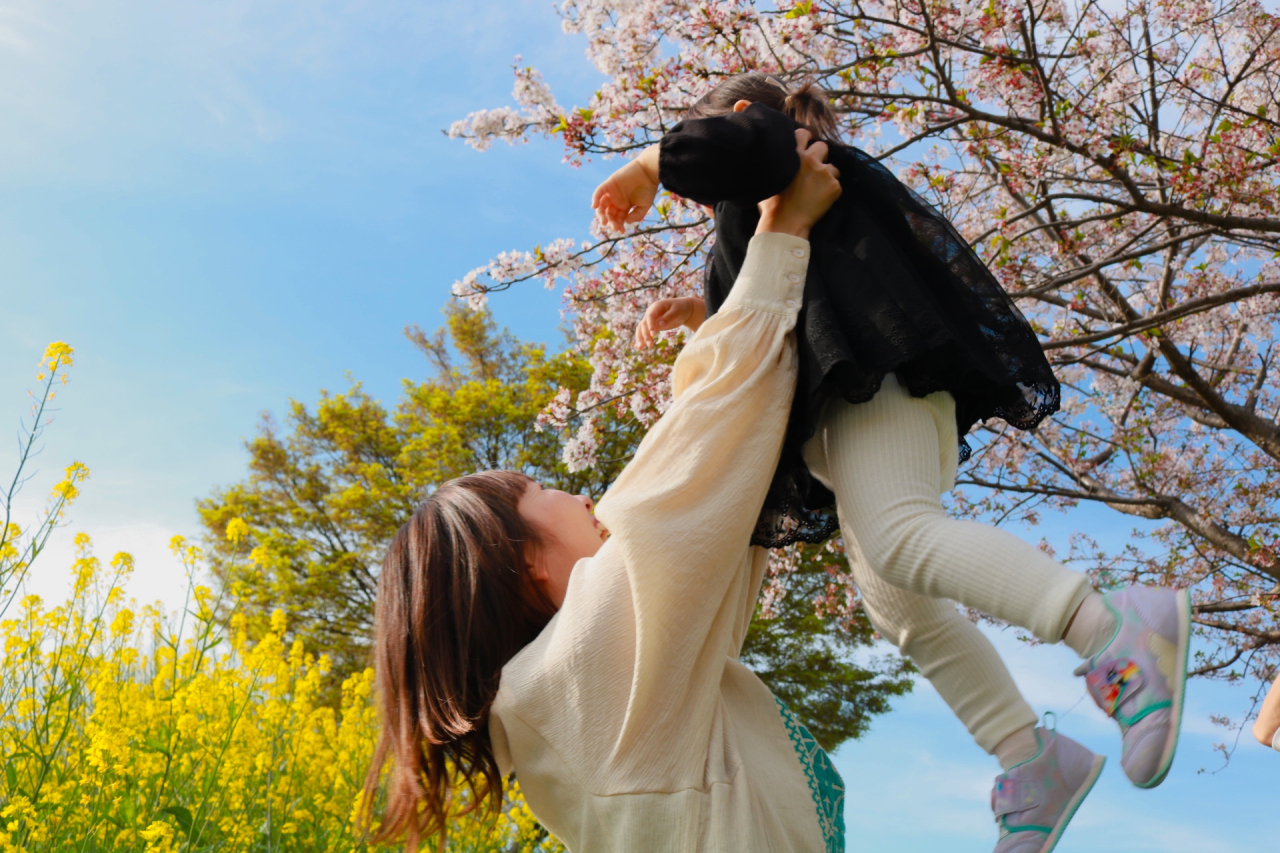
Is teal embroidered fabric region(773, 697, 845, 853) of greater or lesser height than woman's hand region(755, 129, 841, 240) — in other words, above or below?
below

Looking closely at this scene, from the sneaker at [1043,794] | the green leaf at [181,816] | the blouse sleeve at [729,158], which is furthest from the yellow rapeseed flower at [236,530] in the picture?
the sneaker at [1043,794]

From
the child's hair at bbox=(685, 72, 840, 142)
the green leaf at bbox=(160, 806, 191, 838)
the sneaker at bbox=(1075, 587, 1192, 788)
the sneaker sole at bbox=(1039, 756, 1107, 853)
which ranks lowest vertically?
the green leaf at bbox=(160, 806, 191, 838)

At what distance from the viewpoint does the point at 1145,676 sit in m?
1.30

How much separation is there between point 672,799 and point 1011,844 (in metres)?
0.67

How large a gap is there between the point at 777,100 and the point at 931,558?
1.20 m

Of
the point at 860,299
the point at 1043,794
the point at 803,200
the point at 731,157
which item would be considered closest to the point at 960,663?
the point at 1043,794

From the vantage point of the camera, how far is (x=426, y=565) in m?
1.82

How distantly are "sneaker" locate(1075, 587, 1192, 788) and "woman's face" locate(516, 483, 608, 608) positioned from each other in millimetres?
981

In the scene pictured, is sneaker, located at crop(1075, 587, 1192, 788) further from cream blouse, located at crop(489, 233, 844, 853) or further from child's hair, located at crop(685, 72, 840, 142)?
child's hair, located at crop(685, 72, 840, 142)

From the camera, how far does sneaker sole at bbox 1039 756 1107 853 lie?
159 centimetres

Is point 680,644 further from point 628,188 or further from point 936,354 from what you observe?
point 628,188

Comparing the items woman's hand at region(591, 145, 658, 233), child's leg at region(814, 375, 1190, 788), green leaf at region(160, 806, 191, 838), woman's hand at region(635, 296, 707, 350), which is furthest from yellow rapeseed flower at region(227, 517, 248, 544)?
child's leg at region(814, 375, 1190, 788)

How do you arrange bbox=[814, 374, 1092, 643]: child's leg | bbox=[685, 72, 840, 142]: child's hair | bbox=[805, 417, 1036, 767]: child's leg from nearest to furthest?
bbox=[814, 374, 1092, 643]: child's leg → bbox=[805, 417, 1036, 767]: child's leg → bbox=[685, 72, 840, 142]: child's hair

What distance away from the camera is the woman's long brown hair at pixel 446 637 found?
5.64 ft
